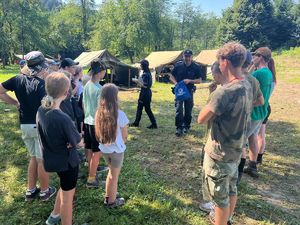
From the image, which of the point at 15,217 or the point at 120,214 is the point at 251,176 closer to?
the point at 120,214

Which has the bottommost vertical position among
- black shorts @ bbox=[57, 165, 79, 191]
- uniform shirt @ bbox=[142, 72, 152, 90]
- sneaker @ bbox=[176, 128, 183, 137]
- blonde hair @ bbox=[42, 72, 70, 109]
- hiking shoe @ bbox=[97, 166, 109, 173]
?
hiking shoe @ bbox=[97, 166, 109, 173]

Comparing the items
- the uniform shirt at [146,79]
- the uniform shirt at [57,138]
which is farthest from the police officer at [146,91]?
the uniform shirt at [57,138]

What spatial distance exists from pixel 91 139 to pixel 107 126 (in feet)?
3.33

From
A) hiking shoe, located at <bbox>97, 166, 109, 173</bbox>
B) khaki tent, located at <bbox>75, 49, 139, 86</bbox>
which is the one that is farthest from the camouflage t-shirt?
khaki tent, located at <bbox>75, 49, 139, 86</bbox>

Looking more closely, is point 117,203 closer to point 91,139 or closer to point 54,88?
point 91,139

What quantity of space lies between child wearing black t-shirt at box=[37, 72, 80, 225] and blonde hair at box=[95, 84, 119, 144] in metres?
0.48

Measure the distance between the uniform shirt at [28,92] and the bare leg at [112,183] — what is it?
3.95 feet

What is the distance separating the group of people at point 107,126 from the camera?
2855mm

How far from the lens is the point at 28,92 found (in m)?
3.69

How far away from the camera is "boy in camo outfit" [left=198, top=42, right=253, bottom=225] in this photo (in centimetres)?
277

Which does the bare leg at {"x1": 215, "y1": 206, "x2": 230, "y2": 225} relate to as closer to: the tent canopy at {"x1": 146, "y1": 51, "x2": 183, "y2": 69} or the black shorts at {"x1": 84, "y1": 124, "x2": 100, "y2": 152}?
the black shorts at {"x1": 84, "y1": 124, "x2": 100, "y2": 152}

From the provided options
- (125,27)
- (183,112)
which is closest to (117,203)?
(183,112)

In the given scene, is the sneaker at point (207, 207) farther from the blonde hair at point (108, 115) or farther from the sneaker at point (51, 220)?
the sneaker at point (51, 220)

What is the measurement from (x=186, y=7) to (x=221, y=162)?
217 feet
